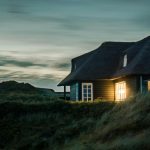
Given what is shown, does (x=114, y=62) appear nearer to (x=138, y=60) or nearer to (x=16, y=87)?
(x=138, y=60)

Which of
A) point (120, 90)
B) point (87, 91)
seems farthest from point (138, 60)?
point (87, 91)

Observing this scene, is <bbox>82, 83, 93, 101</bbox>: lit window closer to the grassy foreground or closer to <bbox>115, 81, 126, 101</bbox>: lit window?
<bbox>115, 81, 126, 101</bbox>: lit window

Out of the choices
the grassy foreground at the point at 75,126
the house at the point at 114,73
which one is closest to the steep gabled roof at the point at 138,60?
the house at the point at 114,73

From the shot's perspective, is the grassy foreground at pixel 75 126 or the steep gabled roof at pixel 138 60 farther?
the steep gabled roof at pixel 138 60

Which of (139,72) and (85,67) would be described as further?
(85,67)

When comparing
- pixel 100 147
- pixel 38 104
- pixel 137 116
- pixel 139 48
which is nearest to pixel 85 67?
pixel 139 48

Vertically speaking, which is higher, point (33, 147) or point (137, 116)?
point (137, 116)

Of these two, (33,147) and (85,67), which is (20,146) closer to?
(33,147)

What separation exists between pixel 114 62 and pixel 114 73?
2.35 metres

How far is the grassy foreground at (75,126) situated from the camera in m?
23.1

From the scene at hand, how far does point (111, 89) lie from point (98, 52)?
190 inches

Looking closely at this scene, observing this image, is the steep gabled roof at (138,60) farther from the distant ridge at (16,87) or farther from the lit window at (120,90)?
the distant ridge at (16,87)

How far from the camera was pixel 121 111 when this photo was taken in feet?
94.8

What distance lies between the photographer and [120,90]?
1660 inches
